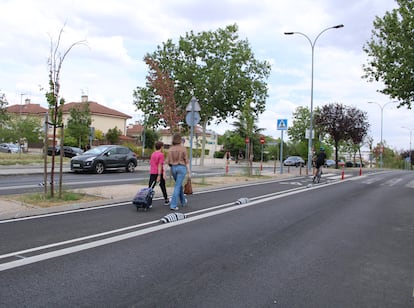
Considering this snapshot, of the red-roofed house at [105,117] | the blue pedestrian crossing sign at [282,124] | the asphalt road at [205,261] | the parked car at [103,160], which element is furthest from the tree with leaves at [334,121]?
the red-roofed house at [105,117]

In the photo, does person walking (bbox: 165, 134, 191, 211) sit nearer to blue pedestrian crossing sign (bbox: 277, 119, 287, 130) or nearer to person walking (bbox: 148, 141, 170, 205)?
person walking (bbox: 148, 141, 170, 205)

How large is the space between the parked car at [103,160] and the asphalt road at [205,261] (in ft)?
38.5

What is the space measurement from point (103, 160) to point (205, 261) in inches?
638

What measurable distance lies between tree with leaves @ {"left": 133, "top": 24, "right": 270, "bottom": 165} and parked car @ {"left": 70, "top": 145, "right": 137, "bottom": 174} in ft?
32.0

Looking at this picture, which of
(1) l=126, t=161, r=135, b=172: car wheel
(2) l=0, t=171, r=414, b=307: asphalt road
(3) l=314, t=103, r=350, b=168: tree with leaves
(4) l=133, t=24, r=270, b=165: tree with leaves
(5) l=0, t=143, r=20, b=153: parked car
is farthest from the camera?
(5) l=0, t=143, r=20, b=153: parked car

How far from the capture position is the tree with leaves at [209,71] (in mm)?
31312

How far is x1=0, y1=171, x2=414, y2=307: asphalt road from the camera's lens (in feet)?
12.4

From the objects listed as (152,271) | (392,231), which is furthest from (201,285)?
(392,231)

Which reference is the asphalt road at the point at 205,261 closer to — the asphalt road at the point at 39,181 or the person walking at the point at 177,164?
the person walking at the point at 177,164

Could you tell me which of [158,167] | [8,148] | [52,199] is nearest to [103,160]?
[52,199]

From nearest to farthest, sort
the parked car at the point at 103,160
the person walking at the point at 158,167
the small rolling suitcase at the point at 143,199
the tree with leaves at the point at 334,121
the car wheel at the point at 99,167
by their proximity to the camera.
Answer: the small rolling suitcase at the point at 143,199
the person walking at the point at 158,167
the parked car at the point at 103,160
the car wheel at the point at 99,167
the tree with leaves at the point at 334,121

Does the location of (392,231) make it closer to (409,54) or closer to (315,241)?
(315,241)

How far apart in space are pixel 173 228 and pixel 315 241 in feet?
7.97

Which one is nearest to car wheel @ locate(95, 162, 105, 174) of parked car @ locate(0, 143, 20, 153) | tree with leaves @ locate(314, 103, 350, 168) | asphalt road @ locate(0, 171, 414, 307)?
asphalt road @ locate(0, 171, 414, 307)
